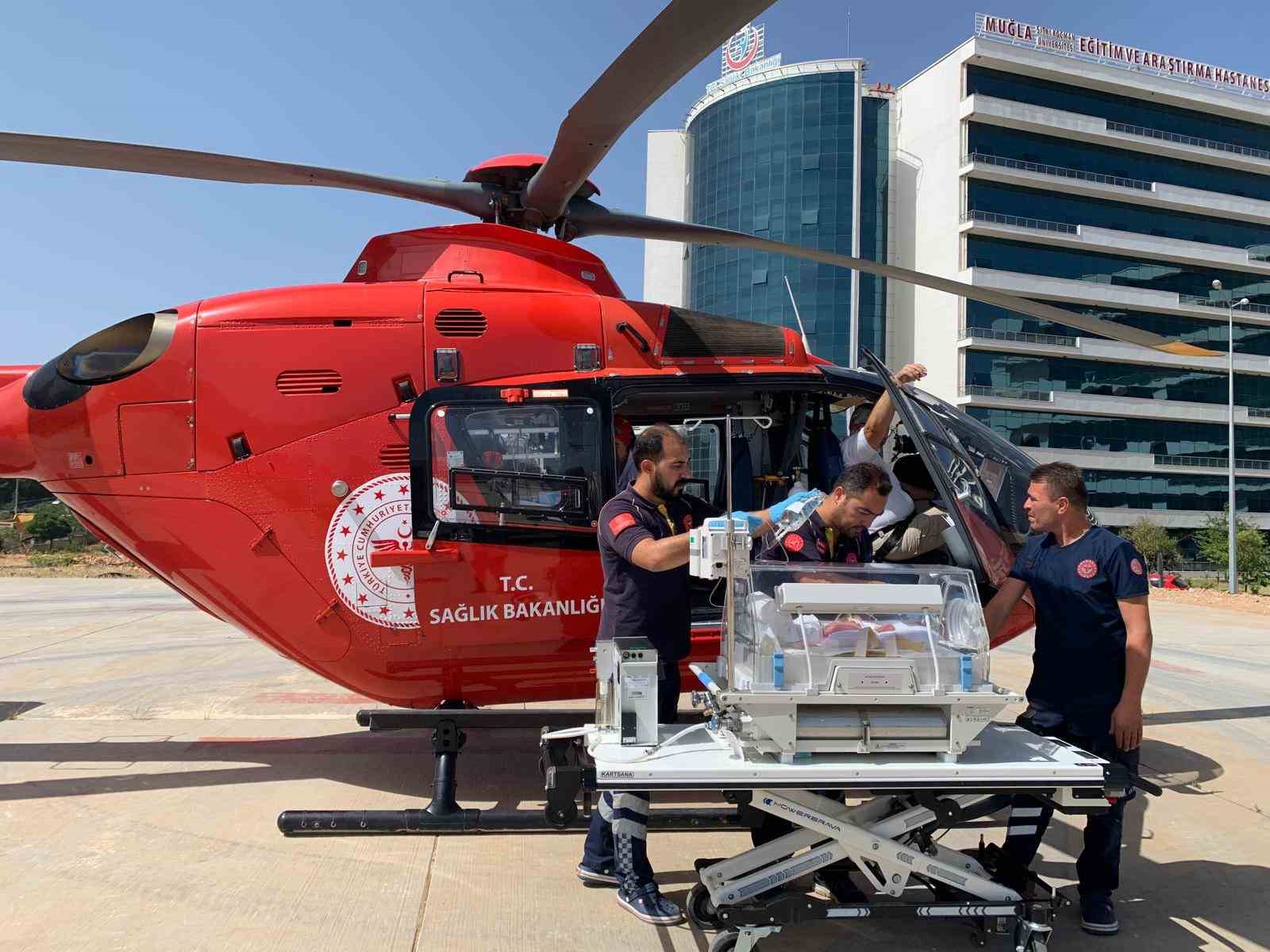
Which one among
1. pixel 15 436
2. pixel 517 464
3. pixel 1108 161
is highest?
pixel 1108 161

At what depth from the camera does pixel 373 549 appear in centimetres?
504

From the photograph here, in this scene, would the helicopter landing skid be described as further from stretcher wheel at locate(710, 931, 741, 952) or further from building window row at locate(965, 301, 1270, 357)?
building window row at locate(965, 301, 1270, 357)

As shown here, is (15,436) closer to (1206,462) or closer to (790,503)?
(790,503)

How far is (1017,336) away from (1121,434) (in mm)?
9988

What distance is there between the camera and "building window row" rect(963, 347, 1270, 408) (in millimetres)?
55625

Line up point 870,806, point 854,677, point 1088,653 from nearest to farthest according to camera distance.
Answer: point 854,677 → point 870,806 → point 1088,653

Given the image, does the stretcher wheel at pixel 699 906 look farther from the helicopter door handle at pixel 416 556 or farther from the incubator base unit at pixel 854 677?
the helicopter door handle at pixel 416 556

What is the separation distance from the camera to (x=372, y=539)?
5.04 metres

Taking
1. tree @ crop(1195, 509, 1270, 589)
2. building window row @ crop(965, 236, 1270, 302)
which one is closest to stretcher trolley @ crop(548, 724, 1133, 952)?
tree @ crop(1195, 509, 1270, 589)

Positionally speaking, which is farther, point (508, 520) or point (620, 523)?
point (508, 520)

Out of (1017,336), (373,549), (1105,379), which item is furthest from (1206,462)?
(373,549)

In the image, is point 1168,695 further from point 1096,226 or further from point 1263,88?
point 1263,88

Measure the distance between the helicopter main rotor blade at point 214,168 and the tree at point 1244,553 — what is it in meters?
37.1

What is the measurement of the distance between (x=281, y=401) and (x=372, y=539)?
3.12 ft
